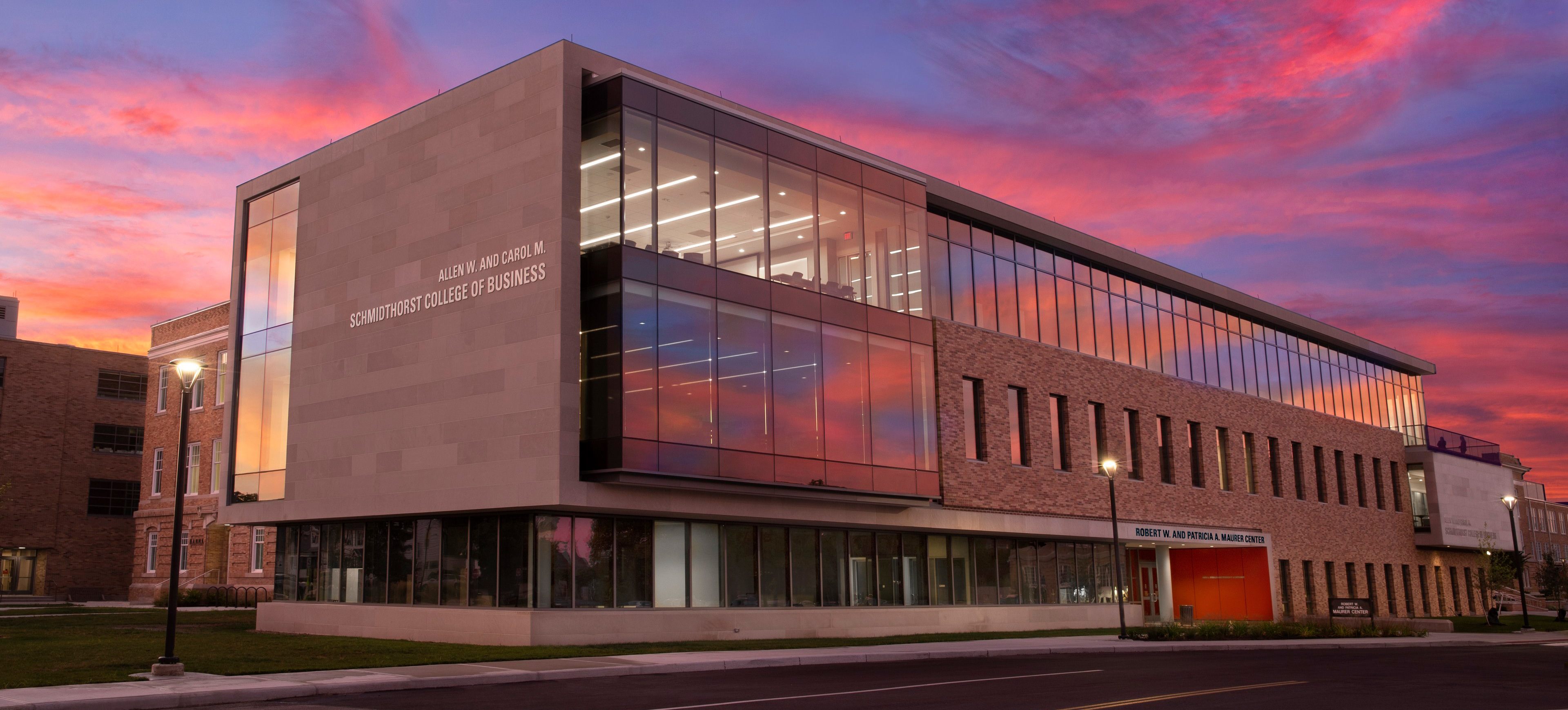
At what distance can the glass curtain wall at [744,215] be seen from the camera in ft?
91.0

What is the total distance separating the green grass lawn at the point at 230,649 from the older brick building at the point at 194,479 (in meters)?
18.6

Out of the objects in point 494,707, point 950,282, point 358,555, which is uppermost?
point 950,282

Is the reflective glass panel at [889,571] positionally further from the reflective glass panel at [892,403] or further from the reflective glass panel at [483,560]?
the reflective glass panel at [483,560]

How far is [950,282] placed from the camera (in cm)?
3875

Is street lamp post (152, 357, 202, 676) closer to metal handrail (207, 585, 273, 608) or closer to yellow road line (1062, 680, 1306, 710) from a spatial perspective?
yellow road line (1062, 680, 1306, 710)

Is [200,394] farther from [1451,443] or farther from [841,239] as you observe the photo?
[1451,443]

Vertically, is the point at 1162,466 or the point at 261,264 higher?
the point at 261,264

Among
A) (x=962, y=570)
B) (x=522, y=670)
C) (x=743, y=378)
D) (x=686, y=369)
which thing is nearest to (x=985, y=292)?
(x=962, y=570)

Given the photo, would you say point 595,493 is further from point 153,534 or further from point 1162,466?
point 153,534

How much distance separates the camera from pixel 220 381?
56.4 metres

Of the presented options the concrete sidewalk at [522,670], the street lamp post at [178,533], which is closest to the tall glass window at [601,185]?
the street lamp post at [178,533]

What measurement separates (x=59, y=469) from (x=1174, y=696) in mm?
66491

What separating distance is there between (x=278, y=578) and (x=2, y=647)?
10.5m

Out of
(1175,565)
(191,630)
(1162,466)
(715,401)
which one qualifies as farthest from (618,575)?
(1175,565)
